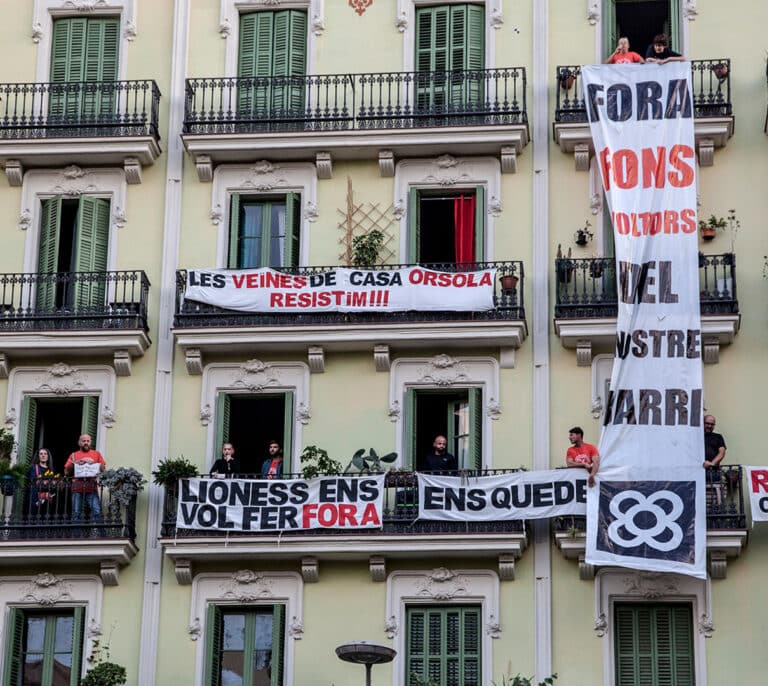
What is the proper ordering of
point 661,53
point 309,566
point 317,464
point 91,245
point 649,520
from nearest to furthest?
point 649,520 → point 309,566 → point 317,464 → point 661,53 → point 91,245

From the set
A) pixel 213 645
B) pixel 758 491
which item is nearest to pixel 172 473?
pixel 213 645

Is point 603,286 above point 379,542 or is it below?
above

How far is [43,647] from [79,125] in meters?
9.65

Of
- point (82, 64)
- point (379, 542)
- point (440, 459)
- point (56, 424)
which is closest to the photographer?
point (379, 542)

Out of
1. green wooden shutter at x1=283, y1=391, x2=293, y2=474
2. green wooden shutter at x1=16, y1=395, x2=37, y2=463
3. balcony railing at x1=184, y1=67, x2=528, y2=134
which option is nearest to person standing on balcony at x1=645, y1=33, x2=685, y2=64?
balcony railing at x1=184, y1=67, x2=528, y2=134

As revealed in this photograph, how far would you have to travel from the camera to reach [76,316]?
42.2m

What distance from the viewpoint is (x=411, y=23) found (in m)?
44.3

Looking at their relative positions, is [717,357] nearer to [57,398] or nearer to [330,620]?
[330,620]

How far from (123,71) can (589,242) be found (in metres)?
9.48

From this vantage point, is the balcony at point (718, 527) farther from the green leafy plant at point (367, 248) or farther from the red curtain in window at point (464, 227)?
the green leafy plant at point (367, 248)

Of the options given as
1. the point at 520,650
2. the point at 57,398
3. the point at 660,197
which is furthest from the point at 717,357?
the point at 57,398

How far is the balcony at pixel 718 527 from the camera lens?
3934cm

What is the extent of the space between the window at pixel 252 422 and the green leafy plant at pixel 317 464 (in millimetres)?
948

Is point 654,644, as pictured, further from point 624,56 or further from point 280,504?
point 624,56
